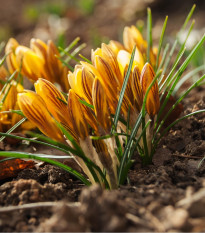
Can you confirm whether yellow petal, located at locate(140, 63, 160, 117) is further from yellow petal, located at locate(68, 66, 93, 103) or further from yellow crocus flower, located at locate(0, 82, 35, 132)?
yellow crocus flower, located at locate(0, 82, 35, 132)

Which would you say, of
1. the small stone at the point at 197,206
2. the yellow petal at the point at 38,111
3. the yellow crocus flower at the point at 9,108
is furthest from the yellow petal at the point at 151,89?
the yellow crocus flower at the point at 9,108

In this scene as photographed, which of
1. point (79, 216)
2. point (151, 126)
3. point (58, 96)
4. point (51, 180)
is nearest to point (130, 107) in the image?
point (151, 126)

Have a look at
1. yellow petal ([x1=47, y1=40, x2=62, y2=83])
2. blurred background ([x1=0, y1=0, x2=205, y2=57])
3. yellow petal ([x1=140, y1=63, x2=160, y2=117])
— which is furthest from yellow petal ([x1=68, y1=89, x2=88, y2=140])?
blurred background ([x1=0, y1=0, x2=205, y2=57])

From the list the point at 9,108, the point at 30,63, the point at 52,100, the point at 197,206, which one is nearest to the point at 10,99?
the point at 9,108

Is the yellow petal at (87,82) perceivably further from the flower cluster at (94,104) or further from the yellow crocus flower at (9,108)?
the yellow crocus flower at (9,108)

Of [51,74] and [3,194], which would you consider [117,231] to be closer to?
[3,194]

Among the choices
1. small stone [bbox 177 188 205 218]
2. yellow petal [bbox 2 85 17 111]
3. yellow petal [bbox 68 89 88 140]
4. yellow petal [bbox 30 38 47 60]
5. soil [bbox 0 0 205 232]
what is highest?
yellow petal [bbox 30 38 47 60]
